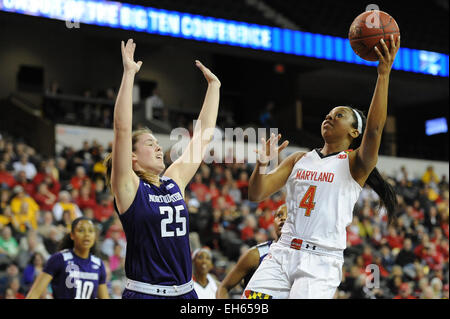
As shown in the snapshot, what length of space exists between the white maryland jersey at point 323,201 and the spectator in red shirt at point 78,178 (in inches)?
324

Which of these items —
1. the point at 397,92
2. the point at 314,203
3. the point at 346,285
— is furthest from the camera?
the point at 397,92

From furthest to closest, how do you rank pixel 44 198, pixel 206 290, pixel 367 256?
pixel 367 256
pixel 44 198
pixel 206 290

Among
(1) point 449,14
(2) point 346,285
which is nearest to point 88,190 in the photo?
(2) point 346,285

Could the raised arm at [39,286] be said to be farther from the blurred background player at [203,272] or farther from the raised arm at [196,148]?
the raised arm at [196,148]

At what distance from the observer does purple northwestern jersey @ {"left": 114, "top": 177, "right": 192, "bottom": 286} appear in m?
3.74

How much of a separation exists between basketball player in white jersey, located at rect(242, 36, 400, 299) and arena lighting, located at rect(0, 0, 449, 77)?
10843mm

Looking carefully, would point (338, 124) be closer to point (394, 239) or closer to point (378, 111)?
point (378, 111)

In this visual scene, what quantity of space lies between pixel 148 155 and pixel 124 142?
16.9 inches

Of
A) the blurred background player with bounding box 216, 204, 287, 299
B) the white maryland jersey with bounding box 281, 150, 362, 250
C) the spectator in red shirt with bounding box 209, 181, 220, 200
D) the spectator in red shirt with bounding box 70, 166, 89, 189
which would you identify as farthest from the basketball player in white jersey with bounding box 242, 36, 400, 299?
the spectator in red shirt with bounding box 209, 181, 220, 200

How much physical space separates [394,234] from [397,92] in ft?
36.8

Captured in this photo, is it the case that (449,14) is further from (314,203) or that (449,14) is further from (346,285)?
(314,203)

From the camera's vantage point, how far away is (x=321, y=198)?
4.17 meters

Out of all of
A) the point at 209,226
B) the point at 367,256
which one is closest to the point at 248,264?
the point at 209,226

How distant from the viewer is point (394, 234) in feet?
48.1
